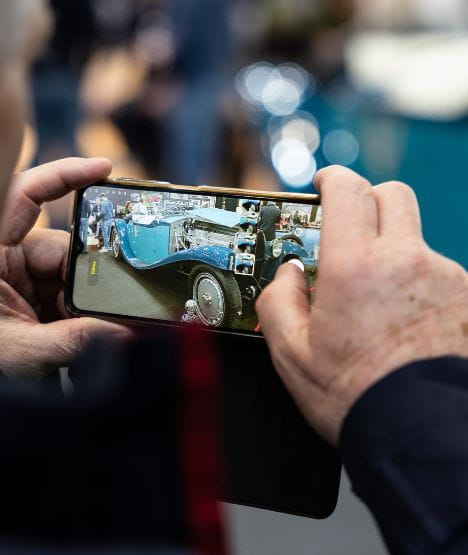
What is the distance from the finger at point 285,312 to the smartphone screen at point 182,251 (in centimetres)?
11

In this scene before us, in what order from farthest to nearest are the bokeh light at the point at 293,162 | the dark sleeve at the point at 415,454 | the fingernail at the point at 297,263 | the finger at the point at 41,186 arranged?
the bokeh light at the point at 293,162 → the finger at the point at 41,186 → the fingernail at the point at 297,263 → the dark sleeve at the point at 415,454

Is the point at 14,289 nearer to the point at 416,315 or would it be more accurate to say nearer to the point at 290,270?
the point at 290,270

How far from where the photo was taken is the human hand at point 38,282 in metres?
1.28

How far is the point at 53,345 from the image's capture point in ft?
4.24

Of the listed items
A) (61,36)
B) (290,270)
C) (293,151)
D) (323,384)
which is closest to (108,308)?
(290,270)

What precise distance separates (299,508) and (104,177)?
0.54 meters

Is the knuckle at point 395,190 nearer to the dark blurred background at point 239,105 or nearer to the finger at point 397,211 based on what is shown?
the finger at point 397,211

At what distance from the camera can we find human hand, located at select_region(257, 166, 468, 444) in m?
0.97

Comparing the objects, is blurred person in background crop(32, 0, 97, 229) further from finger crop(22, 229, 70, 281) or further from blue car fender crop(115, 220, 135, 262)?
blue car fender crop(115, 220, 135, 262)

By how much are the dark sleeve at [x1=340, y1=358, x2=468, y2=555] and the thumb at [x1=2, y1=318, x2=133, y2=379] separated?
0.43m

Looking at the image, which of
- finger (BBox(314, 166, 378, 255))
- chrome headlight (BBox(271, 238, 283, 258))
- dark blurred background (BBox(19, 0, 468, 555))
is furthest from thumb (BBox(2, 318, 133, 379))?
dark blurred background (BBox(19, 0, 468, 555))

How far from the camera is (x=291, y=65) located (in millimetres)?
6484

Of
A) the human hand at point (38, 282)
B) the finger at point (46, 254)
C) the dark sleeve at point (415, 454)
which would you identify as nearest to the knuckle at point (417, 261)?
the dark sleeve at point (415, 454)

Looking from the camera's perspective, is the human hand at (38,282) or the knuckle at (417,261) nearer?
the knuckle at (417,261)
